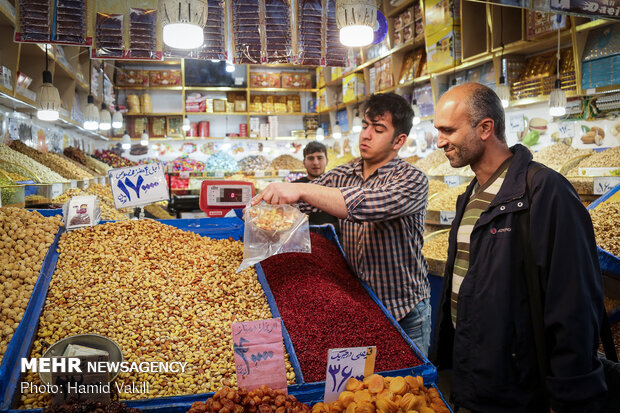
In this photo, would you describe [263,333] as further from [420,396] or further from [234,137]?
[234,137]

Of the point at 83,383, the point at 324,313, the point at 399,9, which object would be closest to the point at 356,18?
the point at 324,313

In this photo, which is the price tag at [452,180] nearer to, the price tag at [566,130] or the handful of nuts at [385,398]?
the price tag at [566,130]

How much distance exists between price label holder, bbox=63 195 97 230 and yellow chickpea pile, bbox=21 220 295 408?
0.05 metres

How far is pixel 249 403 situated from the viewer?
3.63 feet

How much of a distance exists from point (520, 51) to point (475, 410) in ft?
13.7

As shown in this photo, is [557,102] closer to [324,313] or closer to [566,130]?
[566,130]

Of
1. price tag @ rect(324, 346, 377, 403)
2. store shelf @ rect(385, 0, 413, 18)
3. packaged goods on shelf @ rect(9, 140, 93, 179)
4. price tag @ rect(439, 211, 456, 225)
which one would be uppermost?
store shelf @ rect(385, 0, 413, 18)

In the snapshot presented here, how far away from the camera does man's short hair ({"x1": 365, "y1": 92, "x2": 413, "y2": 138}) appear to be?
1.87 metres

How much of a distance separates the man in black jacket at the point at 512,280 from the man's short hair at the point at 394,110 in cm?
33

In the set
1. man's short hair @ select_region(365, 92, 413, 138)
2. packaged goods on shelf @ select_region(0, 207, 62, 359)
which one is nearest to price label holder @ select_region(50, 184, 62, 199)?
packaged goods on shelf @ select_region(0, 207, 62, 359)

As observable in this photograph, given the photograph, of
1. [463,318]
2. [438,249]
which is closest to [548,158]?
[438,249]

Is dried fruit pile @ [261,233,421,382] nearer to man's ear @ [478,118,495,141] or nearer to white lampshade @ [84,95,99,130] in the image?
man's ear @ [478,118,495,141]

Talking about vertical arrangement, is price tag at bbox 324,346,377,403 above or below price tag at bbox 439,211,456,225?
below

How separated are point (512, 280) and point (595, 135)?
3487 millimetres
